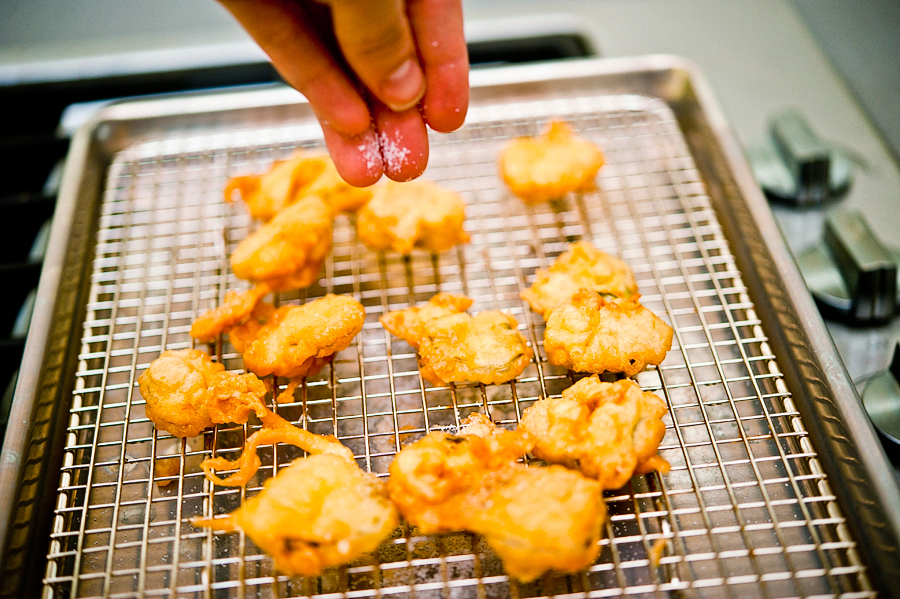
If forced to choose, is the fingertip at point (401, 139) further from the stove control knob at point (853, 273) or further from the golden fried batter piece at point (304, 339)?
the stove control knob at point (853, 273)

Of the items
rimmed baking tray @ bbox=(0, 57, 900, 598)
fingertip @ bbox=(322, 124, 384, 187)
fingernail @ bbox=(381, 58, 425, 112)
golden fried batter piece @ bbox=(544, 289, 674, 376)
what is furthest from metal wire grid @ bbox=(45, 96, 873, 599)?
fingernail @ bbox=(381, 58, 425, 112)

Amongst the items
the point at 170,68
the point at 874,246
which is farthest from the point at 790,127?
the point at 170,68

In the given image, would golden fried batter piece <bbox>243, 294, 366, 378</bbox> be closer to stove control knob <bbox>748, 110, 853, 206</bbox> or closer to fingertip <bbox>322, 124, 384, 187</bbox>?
fingertip <bbox>322, 124, 384, 187</bbox>

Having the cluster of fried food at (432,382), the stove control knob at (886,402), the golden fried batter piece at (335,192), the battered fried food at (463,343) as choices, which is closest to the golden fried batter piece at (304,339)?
the cluster of fried food at (432,382)

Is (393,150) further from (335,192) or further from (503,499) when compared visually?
(503,499)

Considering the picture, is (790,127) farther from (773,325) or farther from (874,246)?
(773,325)

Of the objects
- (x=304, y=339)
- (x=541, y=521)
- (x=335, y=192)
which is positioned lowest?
(x=541, y=521)

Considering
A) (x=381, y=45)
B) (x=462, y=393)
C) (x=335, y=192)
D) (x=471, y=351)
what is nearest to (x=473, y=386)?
(x=462, y=393)
